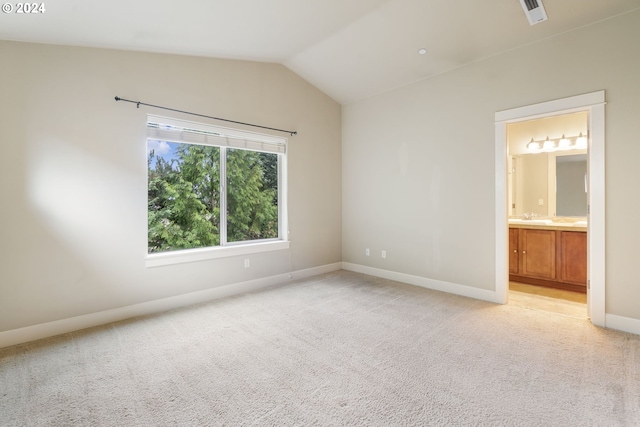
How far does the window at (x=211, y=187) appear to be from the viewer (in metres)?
3.51

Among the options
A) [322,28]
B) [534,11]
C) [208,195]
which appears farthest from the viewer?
[208,195]

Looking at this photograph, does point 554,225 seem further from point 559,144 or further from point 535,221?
point 559,144

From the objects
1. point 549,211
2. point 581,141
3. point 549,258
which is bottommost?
point 549,258

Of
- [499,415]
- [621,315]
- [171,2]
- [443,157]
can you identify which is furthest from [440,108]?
[499,415]

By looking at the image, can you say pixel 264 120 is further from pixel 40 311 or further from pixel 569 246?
pixel 569 246

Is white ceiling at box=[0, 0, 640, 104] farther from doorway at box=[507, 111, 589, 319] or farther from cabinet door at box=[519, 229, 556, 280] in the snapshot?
cabinet door at box=[519, 229, 556, 280]

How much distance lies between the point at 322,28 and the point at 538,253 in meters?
4.18

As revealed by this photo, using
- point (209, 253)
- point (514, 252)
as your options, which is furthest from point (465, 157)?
point (209, 253)

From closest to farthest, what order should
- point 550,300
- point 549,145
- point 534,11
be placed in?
point 534,11
point 550,300
point 549,145

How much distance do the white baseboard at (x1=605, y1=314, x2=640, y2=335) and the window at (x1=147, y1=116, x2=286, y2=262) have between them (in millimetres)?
3799

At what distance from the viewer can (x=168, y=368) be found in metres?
2.23

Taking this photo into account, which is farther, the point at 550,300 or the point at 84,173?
the point at 550,300

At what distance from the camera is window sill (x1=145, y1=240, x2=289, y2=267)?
11.1 ft

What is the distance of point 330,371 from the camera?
85.2 inches
